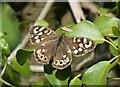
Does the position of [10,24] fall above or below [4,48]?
below

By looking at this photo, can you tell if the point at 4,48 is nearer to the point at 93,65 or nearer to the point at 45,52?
the point at 45,52

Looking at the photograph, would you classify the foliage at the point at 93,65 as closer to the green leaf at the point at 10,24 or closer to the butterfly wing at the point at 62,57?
the butterfly wing at the point at 62,57

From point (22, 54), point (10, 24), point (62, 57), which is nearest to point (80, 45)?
point (62, 57)

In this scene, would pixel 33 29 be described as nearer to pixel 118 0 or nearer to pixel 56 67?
pixel 56 67

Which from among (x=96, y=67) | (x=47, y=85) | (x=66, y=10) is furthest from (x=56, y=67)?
(x=66, y=10)

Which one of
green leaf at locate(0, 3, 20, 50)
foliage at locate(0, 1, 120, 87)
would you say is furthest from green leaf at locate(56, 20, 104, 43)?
green leaf at locate(0, 3, 20, 50)
